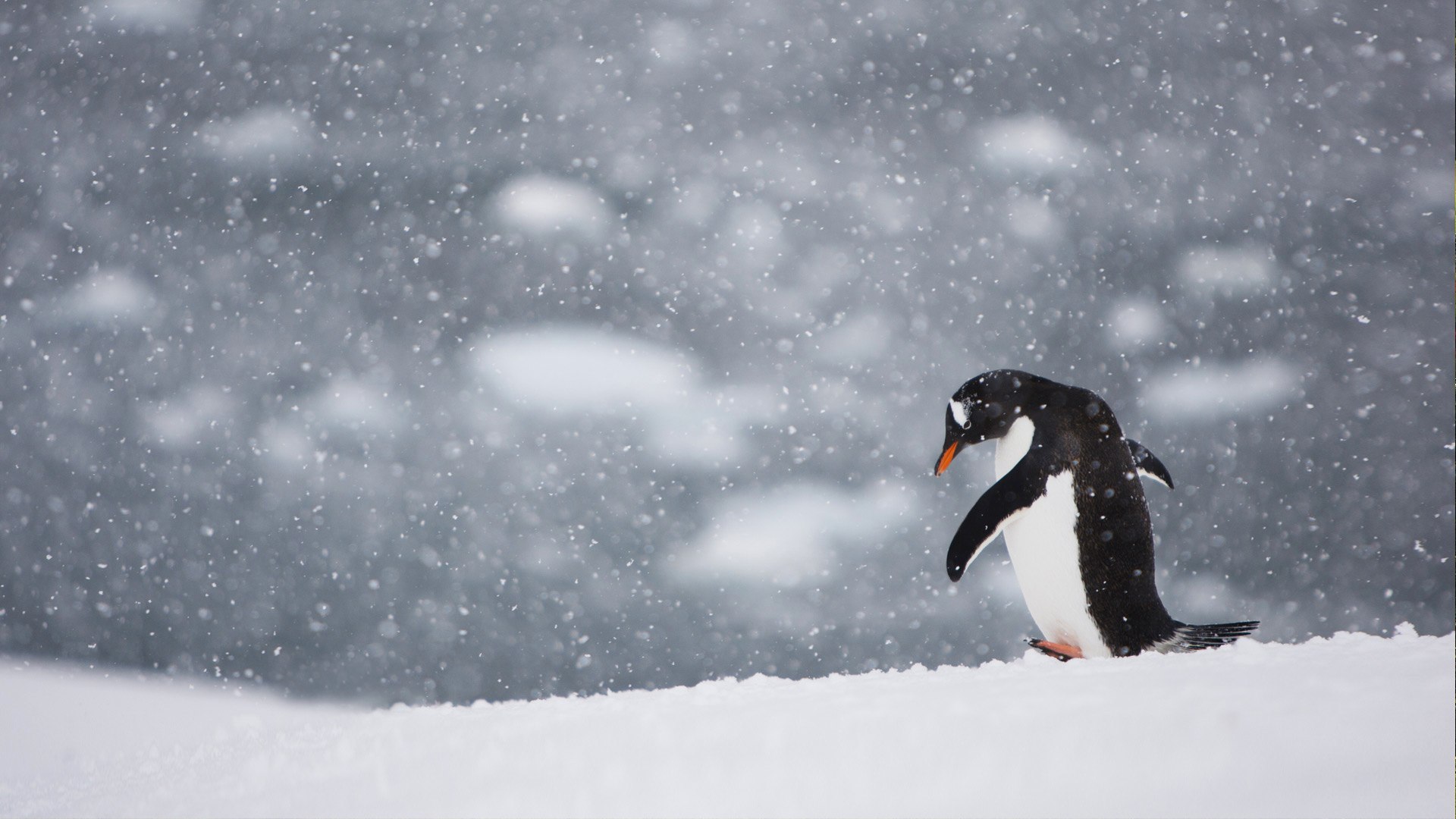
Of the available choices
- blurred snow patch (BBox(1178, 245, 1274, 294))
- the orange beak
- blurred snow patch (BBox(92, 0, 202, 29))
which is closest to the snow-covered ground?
the orange beak

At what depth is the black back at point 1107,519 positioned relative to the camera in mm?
1307

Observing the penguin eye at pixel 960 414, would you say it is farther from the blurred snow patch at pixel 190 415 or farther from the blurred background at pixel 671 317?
the blurred snow patch at pixel 190 415

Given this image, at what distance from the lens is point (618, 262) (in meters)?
2.74

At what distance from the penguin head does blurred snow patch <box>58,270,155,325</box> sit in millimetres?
2695

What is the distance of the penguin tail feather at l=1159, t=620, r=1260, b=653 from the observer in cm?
125

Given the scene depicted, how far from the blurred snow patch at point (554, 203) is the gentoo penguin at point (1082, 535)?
67.0 inches

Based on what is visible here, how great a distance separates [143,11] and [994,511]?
3.05m

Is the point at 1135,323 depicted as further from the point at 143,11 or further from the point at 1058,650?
the point at 143,11

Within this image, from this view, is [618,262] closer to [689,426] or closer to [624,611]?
[689,426]

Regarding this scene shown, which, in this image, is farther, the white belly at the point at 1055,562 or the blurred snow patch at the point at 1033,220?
the blurred snow patch at the point at 1033,220

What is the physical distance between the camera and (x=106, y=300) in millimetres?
2805

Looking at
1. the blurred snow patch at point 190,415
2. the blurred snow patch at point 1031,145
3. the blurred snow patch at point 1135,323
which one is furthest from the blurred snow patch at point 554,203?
the blurred snow patch at point 1135,323

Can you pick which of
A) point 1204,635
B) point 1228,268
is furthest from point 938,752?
point 1228,268

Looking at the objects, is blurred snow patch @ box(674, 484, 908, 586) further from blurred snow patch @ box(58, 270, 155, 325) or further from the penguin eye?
blurred snow patch @ box(58, 270, 155, 325)
